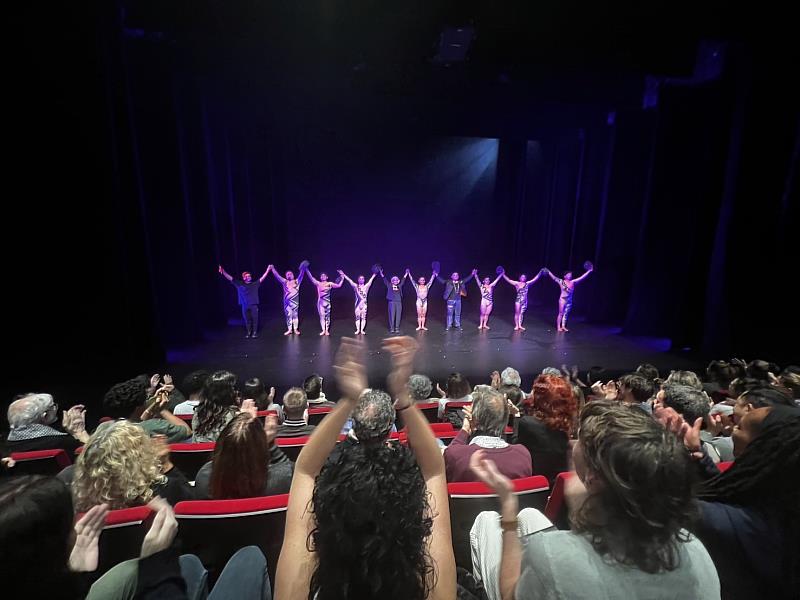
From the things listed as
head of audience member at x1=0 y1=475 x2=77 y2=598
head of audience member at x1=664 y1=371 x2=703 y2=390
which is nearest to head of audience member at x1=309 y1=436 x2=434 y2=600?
head of audience member at x1=0 y1=475 x2=77 y2=598

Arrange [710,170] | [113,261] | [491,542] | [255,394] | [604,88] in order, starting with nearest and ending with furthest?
[491,542]
[255,394]
[113,261]
[710,170]
[604,88]

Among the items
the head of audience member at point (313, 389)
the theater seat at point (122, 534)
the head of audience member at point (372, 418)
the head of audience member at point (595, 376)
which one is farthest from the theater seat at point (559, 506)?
the head of audience member at point (595, 376)

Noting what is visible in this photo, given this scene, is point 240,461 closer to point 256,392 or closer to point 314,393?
point 256,392

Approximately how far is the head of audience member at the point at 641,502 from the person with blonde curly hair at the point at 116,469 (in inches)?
69.4

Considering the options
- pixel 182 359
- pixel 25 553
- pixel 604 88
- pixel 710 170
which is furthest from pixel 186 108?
pixel 710 170

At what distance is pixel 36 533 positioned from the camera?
1081 mm

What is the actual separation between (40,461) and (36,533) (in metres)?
2.09

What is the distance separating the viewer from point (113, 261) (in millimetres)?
6125

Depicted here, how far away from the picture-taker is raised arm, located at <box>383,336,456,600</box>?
126 centimetres

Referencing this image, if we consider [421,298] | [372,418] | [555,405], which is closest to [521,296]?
[421,298]

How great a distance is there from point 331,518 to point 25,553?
0.73m

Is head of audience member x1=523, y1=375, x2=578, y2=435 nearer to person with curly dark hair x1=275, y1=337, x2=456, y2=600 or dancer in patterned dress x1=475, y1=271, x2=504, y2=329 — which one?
person with curly dark hair x1=275, y1=337, x2=456, y2=600

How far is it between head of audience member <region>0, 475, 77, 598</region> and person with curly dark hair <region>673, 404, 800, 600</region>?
2036 millimetres

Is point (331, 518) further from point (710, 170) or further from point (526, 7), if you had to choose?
point (710, 170)
